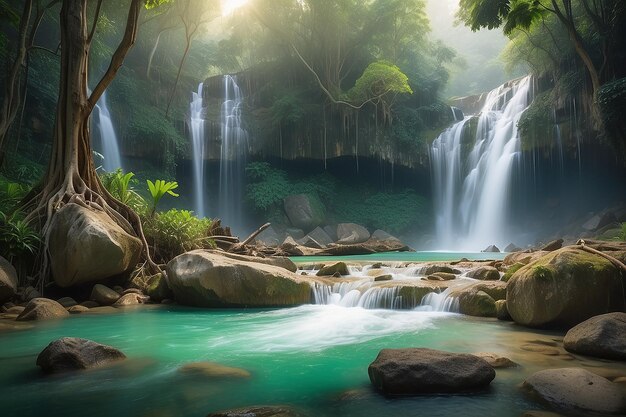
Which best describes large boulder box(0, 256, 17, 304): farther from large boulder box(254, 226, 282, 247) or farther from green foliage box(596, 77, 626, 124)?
green foliage box(596, 77, 626, 124)

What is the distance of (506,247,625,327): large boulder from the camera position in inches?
194

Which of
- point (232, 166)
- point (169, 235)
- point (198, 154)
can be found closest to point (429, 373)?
point (169, 235)

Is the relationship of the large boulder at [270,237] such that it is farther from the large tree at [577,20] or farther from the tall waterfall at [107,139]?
the large tree at [577,20]

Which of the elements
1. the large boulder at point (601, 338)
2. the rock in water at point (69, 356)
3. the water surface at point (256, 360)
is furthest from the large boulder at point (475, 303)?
the rock in water at point (69, 356)

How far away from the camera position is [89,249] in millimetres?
7059

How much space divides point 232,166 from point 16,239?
1953cm

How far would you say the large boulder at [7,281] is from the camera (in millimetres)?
6535

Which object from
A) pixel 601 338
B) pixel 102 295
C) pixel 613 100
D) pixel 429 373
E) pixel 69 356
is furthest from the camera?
pixel 613 100

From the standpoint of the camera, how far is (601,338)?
12.8ft

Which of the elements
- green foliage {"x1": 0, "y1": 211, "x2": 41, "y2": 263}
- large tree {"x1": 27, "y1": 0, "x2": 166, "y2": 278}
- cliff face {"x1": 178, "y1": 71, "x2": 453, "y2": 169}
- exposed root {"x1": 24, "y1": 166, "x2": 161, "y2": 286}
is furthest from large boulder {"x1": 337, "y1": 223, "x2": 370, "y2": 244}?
green foliage {"x1": 0, "y1": 211, "x2": 41, "y2": 263}

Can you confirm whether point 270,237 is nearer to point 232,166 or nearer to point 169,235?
point 232,166

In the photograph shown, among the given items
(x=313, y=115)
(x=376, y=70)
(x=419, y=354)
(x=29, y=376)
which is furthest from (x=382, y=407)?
(x=313, y=115)

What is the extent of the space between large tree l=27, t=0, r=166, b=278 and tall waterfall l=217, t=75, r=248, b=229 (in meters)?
16.6

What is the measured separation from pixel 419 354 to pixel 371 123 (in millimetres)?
24538
